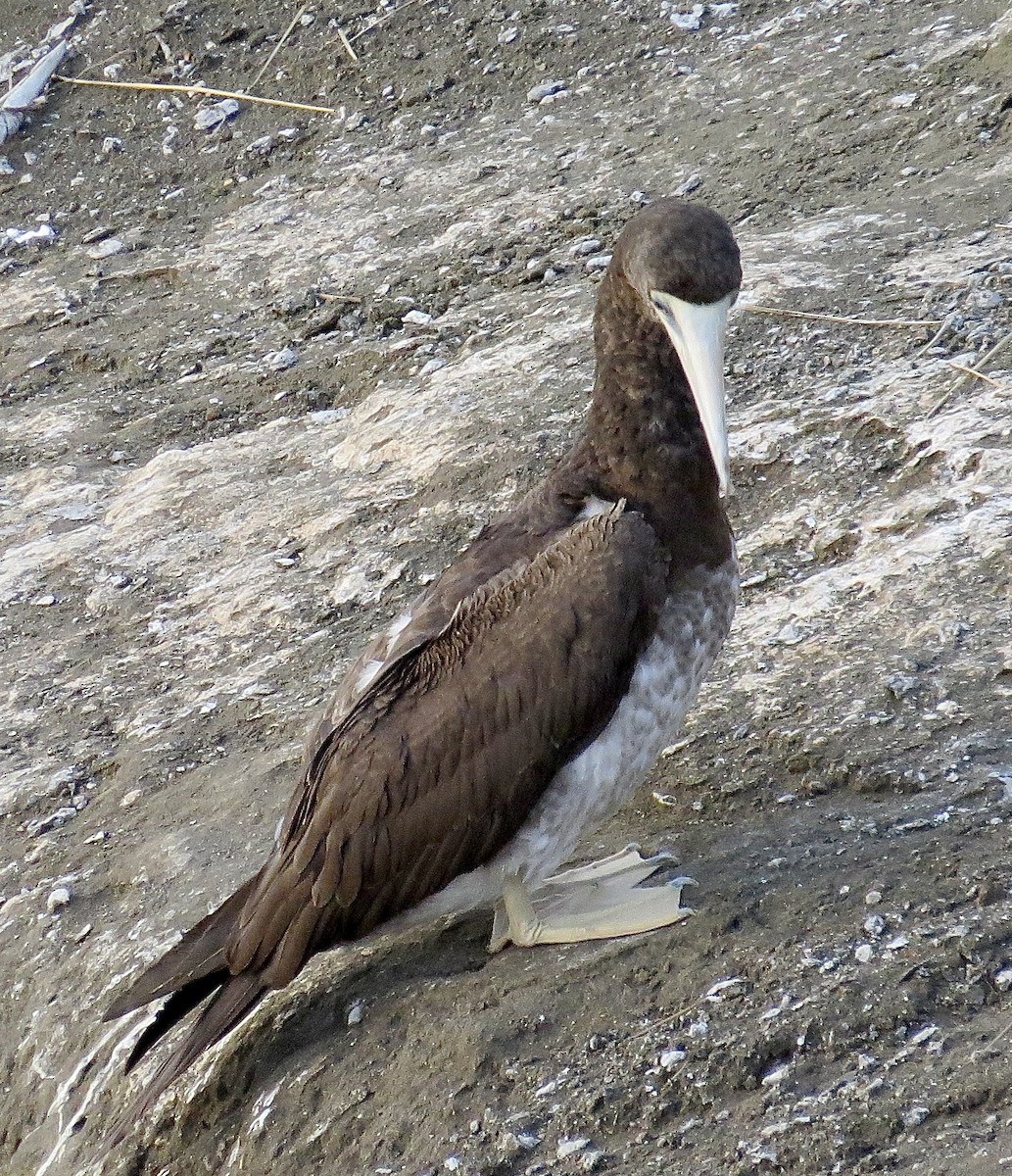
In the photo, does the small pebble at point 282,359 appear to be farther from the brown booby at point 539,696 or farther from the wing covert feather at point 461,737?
the wing covert feather at point 461,737

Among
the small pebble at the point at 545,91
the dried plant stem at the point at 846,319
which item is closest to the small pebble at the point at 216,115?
the small pebble at the point at 545,91

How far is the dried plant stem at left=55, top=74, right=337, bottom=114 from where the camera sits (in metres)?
10.2

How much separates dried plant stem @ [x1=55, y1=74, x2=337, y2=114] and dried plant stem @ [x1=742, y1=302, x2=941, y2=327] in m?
4.26

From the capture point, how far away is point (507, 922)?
4707 mm

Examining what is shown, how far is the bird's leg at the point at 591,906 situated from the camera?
4.47 m

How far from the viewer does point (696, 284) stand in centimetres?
422

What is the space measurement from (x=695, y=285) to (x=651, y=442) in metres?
0.47

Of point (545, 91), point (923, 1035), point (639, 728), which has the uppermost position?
point (545, 91)

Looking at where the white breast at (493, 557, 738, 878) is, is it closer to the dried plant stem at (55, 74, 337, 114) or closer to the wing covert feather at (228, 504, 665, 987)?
the wing covert feather at (228, 504, 665, 987)

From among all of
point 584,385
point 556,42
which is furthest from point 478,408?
point 556,42

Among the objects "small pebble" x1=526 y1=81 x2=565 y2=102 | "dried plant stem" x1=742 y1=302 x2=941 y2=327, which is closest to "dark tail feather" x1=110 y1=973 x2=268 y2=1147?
"dried plant stem" x1=742 y1=302 x2=941 y2=327

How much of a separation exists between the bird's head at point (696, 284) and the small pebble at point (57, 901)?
2.75 m

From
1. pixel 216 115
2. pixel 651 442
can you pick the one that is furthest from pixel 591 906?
pixel 216 115

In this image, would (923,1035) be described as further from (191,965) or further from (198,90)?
(198,90)
